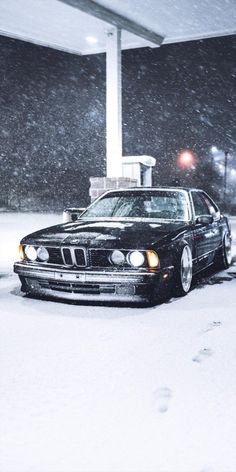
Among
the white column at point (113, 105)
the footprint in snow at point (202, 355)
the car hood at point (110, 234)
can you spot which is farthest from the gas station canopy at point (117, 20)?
the footprint in snow at point (202, 355)

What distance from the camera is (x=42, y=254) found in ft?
18.2

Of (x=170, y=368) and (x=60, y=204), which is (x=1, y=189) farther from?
(x=170, y=368)

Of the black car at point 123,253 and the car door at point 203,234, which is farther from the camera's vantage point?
the car door at point 203,234

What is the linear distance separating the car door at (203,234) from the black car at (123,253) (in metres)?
0.02

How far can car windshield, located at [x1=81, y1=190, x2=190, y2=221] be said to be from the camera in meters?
6.39

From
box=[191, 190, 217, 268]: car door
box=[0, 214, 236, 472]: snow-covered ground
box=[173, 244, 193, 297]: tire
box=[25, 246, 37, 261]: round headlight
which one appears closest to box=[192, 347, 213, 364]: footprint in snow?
box=[0, 214, 236, 472]: snow-covered ground

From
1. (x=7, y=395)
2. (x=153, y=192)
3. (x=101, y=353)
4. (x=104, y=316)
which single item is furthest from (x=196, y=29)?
(x=7, y=395)

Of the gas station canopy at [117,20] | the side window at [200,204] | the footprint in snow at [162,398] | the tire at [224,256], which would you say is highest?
the gas station canopy at [117,20]

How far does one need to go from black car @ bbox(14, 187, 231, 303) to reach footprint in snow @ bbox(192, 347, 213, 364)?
4.06 feet

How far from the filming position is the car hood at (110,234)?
5195 millimetres

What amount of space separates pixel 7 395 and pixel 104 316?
6.37 feet

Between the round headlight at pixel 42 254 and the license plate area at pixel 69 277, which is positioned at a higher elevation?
the round headlight at pixel 42 254

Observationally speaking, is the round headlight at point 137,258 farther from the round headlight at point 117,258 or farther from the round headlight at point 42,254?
the round headlight at point 42,254

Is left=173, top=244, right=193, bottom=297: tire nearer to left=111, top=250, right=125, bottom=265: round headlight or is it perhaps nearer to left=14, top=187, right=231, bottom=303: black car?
left=14, top=187, right=231, bottom=303: black car
